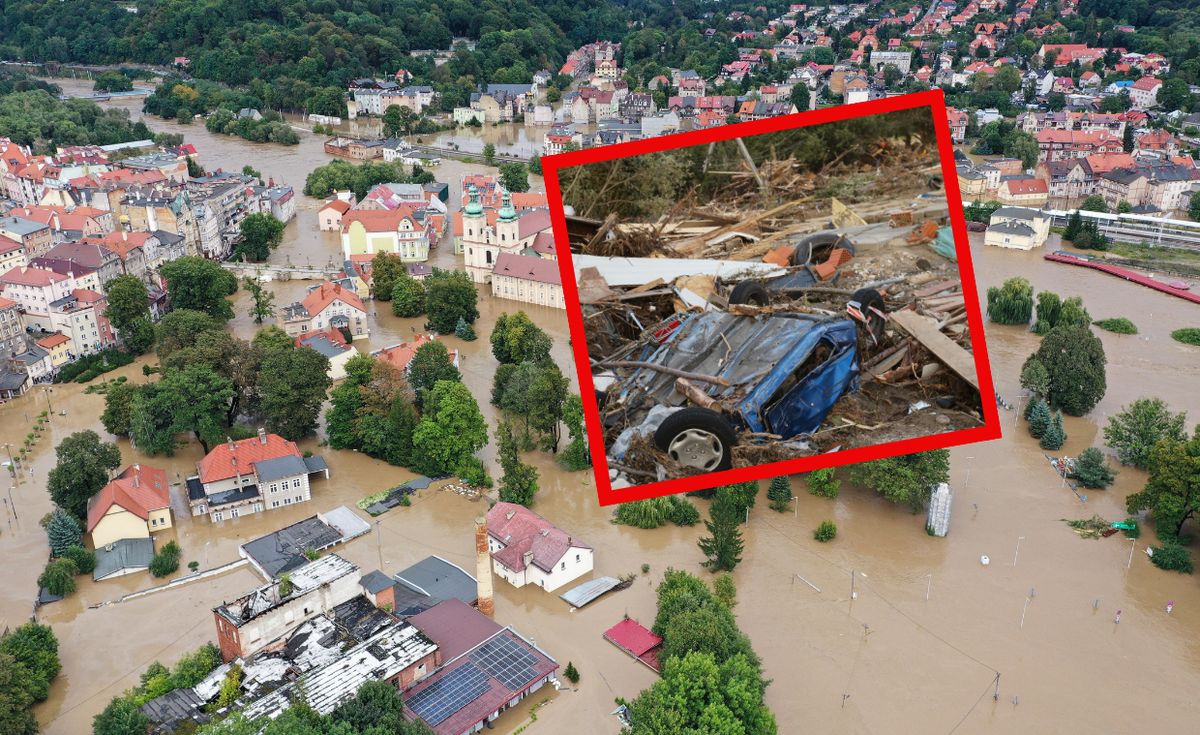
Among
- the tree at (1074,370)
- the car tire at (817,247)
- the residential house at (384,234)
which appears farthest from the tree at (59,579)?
the tree at (1074,370)

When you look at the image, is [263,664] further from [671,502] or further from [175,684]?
[671,502]

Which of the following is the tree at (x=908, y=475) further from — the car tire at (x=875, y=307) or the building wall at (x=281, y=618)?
the car tire at (x=875, y=307)

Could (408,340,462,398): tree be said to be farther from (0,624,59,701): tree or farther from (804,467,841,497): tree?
(0,624,59,701): tree

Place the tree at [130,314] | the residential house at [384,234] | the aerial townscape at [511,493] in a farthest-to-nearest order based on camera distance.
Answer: the residential house at [384,234], the tree at [130,314], the aerial townscape at [511,493]

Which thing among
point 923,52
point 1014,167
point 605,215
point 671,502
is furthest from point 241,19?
point 605,215

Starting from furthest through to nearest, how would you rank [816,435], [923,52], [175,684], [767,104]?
1. [923,52]
2. [767,104]
3. [175,684]
4. [816,435]

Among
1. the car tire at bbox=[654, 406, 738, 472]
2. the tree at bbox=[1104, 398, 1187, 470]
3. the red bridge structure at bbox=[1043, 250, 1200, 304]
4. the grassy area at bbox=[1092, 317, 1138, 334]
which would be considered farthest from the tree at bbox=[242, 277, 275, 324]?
the red bridge structure at bbox=[1043, 250, 1200, 304]
